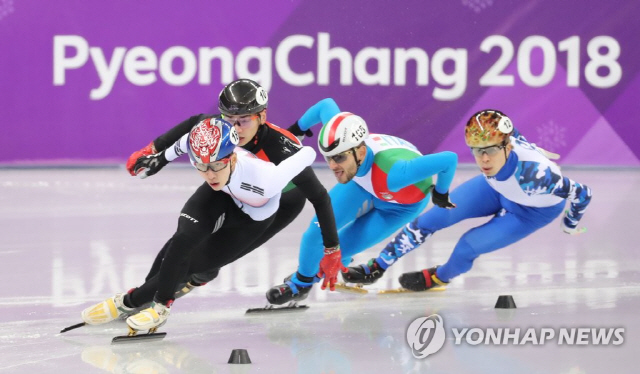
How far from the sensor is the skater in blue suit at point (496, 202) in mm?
5766

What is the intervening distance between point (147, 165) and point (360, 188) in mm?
1325

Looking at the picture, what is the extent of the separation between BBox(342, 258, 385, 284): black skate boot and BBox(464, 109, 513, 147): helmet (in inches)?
38.7

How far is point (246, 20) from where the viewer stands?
11094mm

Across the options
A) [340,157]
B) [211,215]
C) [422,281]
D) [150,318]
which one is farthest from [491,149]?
[150,318]

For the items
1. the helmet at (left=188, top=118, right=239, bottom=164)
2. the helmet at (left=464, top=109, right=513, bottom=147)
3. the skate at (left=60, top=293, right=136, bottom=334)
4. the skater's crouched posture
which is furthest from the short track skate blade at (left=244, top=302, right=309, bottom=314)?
the helmet at (left=464, top=109, right=513, bottom=147)

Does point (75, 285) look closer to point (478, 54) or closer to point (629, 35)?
point (478, 54)

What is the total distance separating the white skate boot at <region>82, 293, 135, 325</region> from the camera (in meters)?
5.13

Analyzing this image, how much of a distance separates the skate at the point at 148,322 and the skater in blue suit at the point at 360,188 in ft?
2.75

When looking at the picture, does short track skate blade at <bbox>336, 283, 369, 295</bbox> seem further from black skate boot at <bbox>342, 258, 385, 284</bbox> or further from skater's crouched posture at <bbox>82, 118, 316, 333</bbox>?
skater's crouched posture at <bbox>82, 118, 316, 333</bbox>

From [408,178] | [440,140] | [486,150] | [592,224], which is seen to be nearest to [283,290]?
[408,178]

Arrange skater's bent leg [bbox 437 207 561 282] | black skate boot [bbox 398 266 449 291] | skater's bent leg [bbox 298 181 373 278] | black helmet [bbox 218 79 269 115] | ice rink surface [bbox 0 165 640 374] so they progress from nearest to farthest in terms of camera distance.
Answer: ice rink surface [bbox 0 165 640 374]
black helmet [bbox 218 79 269 115]
skater's bent leg [bbox 298 181 373 278]
skater's bent leg [bbox 437 207 561 282]
black skate boot [bbox 398 266 449 291]

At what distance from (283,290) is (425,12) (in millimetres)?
6006

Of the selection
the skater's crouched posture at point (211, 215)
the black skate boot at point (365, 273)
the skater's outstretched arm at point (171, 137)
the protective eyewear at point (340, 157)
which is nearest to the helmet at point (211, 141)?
the skater's crouched posture at point (211, 215)

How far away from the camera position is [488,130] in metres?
5.69
